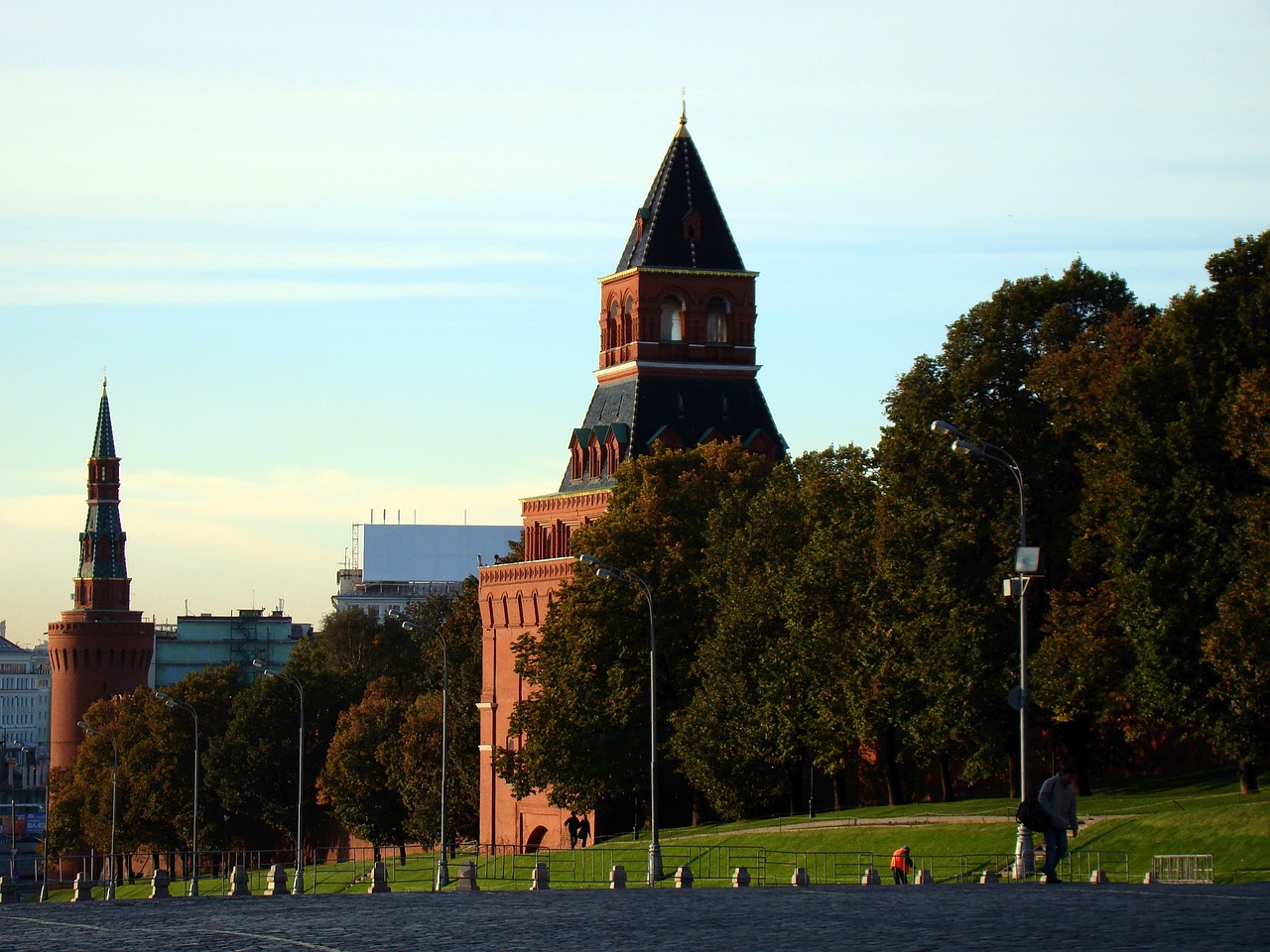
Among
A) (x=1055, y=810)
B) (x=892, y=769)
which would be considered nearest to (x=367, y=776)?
(x=892, y=769)

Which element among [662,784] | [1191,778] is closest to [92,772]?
[662,784]

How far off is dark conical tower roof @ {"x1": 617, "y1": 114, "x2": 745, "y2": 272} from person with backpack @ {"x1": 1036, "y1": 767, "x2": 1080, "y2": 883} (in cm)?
6553

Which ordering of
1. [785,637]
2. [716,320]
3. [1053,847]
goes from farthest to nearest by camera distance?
[716,320]
[785,637]
[1053,847]

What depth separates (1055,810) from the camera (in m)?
35.3

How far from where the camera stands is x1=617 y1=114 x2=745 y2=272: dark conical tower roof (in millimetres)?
100062

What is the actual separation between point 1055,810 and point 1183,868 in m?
12.3

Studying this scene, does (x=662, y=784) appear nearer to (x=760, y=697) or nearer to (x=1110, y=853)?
(x=760, y=697)

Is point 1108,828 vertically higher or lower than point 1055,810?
lower

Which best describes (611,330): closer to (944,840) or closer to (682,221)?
(682,221)

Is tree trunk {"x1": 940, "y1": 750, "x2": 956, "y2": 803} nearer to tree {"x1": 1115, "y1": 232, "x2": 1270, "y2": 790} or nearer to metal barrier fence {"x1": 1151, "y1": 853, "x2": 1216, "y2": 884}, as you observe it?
tree {"x1": 1115, "y1": 232, "x2": 1270, "y2": 790}

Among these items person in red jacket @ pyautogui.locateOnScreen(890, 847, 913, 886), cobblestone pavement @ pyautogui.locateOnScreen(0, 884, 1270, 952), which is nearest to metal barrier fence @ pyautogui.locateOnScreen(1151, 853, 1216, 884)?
person in red jacket @ pyautogui.locateOnScreen(890, 847, 913, 886)

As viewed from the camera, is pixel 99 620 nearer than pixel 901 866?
No

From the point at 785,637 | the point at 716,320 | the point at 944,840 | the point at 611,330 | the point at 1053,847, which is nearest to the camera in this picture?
the point at 1053,847

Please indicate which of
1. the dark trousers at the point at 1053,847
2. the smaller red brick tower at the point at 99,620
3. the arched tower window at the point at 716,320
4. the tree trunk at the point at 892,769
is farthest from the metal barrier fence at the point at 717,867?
the smaller red brick tower at the point at 99,620
